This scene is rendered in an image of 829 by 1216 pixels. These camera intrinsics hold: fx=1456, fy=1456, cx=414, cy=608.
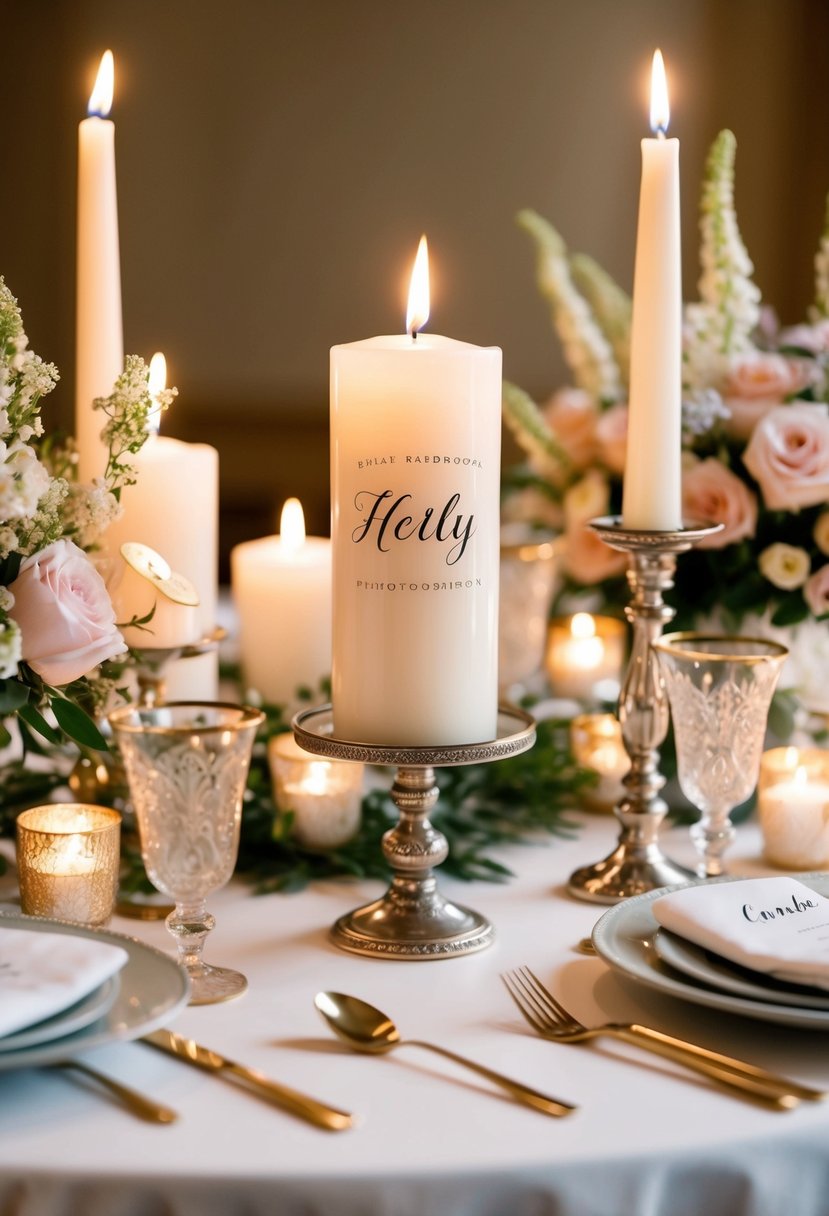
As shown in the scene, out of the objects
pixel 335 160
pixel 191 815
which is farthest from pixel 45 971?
pixel 335 160

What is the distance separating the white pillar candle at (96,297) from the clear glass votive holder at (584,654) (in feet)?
2.39

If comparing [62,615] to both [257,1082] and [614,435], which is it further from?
[614,435]

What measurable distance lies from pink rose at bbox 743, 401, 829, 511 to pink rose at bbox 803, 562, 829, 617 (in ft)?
0.22

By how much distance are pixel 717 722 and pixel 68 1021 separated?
1.75 ft

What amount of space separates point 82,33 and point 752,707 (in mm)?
3771

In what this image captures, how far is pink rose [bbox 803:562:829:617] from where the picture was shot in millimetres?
1368

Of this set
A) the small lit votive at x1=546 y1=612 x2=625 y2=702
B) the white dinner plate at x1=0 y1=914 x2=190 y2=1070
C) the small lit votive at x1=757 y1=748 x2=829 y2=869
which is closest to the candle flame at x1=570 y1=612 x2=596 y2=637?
the small lit votive at x1=546 y1=612 x2=625 y2=702

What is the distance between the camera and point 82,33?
4.21 metres

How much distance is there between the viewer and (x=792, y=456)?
53.0 inches

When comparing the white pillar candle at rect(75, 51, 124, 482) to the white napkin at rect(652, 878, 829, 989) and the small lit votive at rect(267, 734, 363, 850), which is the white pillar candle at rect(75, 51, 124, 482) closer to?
the small lit votive at rect(267, 734, 363, 850)

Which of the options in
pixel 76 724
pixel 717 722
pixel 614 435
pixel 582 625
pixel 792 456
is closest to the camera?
pixel 76 724

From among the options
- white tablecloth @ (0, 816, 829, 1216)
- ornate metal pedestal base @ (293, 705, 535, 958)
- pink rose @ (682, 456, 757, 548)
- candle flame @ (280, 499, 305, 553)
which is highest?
pink rose @ (682, 456, 757, 548)

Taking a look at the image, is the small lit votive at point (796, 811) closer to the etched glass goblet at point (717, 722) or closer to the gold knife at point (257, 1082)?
the etched glass goblet at point (717, 722)

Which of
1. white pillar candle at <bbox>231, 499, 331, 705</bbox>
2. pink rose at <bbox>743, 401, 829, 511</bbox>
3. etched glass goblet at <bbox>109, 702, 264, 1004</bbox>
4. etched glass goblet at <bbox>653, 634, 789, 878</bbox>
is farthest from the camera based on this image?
white pillar candle at <bbox>231, 499, 331, 705</bbox>
